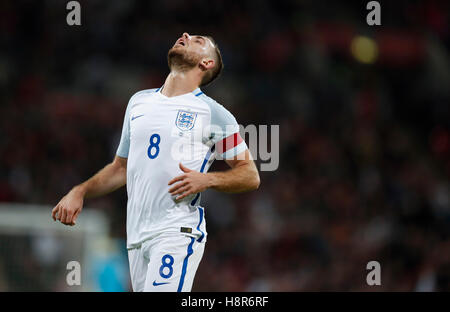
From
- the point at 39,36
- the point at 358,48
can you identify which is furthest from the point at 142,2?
the point at 358,48

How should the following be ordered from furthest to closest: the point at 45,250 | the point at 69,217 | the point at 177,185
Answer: the point at 45,250
the point at 69,217
the point at 177,185

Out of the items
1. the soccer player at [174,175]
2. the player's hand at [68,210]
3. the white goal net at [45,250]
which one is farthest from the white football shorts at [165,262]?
the white goal net at [45,250]

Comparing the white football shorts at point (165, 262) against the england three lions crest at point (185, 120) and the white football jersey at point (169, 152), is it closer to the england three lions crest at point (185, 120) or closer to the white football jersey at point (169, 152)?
the white football jersey at point (169, 152)

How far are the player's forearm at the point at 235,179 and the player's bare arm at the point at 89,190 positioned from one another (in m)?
0.82

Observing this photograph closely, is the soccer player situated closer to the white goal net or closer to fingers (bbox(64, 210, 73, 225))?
fingers (bbox(64, 210, 73, 225))

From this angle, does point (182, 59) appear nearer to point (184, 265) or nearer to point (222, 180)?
point (222, 180)

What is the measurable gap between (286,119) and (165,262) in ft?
38.5

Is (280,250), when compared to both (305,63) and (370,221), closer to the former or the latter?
(370,221)

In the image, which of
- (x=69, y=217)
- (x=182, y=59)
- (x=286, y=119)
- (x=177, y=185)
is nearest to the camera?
(x=177, y=185)

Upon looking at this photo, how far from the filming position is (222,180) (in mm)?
4707

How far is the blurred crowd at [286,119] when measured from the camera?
41.2 ft

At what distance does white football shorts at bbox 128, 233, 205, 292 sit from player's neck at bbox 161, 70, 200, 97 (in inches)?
39.3

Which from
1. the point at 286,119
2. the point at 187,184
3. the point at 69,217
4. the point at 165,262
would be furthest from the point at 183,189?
the point at 286,119

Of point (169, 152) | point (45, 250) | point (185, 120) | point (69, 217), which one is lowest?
point (45, 250)
